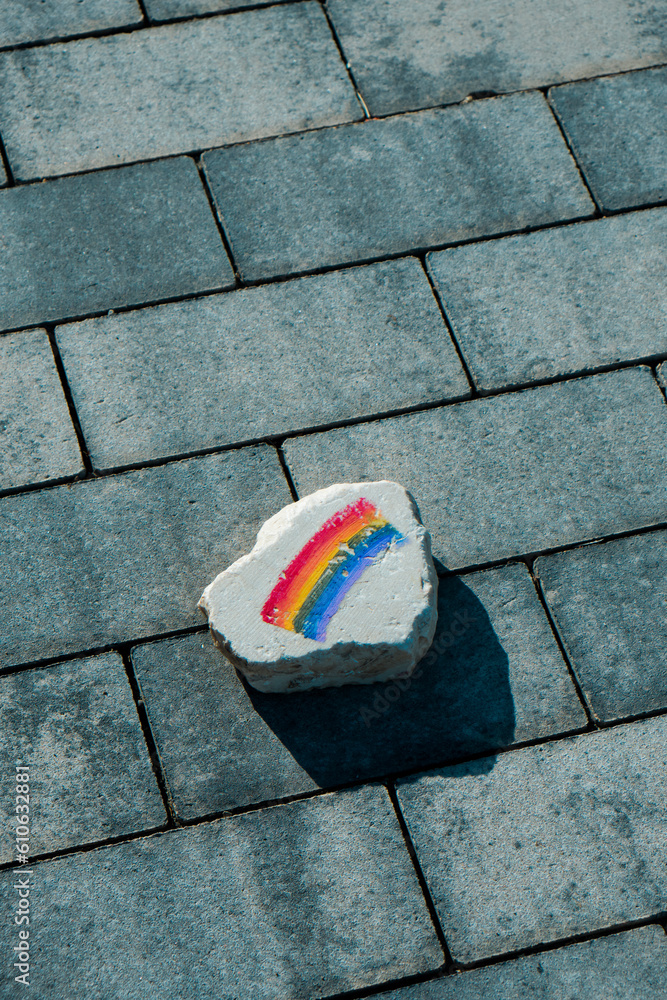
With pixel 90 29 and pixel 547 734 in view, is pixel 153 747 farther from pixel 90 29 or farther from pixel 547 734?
pixel 90 29

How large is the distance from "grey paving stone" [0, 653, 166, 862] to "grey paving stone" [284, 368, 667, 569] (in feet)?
2.94

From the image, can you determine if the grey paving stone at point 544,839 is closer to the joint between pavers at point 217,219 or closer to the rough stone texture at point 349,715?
the rough stone texture at point 349,715

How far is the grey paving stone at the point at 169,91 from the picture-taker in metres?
3.66

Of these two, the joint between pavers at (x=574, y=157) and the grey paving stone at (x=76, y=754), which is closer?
the grey paving stone at (x=76, y=754)

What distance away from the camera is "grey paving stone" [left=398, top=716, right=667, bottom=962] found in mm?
2697

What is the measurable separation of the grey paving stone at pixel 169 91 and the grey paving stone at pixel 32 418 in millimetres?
761

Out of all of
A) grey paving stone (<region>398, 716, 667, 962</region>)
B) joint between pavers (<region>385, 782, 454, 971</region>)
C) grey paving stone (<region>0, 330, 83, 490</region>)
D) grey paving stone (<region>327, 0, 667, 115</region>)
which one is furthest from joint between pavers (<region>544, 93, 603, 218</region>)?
joint between pavers (<region>385, 782, 454, 971</region>)

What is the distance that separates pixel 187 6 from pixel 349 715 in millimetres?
2920

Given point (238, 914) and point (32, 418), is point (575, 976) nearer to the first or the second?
point (238, 914)

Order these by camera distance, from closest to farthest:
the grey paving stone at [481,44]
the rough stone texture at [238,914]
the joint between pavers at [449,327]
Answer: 1. the rough stone texture at [238,914]
2. the joint between pavers at [449,327]
3. the grey paving stone at [481,44]

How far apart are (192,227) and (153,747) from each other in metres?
1.84

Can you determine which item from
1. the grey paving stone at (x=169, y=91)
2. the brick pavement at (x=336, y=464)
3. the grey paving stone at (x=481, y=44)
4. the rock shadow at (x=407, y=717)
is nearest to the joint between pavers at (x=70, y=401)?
the brick pavement at (x=336, y=464)

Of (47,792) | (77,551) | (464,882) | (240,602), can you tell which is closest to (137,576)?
(77,551)

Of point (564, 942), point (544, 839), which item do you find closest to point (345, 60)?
point (544, 839)
